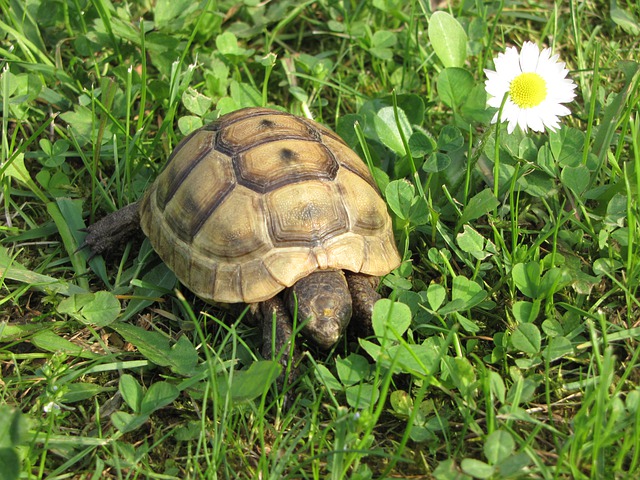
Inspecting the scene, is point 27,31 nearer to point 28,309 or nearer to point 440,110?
point 28,309

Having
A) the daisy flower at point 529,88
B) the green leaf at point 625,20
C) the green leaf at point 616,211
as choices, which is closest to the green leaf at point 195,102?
the daisy flower at point 529,88

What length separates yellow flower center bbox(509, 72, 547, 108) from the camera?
3156mm

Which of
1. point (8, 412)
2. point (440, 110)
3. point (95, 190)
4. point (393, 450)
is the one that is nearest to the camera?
point (8, 412)

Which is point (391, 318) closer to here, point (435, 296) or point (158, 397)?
point (435, 296)

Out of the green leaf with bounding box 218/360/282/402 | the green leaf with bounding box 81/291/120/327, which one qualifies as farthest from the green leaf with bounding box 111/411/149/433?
the green leaf with bounding box 81/291/120/327

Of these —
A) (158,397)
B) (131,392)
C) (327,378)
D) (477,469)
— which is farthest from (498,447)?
(131,392)

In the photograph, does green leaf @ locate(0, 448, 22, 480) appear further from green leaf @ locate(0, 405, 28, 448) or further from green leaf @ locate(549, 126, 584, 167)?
green leaf @ locate(549, 126, 584, 167)

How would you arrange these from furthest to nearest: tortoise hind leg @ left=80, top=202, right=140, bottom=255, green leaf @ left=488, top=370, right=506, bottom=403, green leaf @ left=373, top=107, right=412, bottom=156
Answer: green leaf @ left=373, top=107, right=412, bottom=156 < tortoise hind leg @ left=80, top=202, right=140, bottom=255 < green leaf @ left=488, top=370, right=506, bottom=403

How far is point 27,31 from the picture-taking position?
410 cm

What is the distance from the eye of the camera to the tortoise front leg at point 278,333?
2.74 metres

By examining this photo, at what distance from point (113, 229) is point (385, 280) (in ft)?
4.78

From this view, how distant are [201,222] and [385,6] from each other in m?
2.24

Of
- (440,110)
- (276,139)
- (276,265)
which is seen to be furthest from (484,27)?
(276,265)

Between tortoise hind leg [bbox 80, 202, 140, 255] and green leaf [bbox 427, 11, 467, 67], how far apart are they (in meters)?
1.95
